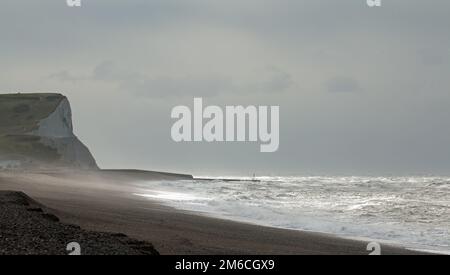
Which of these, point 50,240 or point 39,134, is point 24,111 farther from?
point 50,240

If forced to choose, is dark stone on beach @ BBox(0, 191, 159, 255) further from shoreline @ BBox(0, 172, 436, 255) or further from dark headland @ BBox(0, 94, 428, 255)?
shoreline @ BBox(0, 172, 436, 255)

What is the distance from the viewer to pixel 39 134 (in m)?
98.1

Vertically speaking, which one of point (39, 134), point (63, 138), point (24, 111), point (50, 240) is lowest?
point (50, 240)

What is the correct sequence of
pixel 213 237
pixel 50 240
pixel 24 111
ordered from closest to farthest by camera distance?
pixel 50 240, pixel 213 237, pixel 24 111

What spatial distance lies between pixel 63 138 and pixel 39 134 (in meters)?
4.15

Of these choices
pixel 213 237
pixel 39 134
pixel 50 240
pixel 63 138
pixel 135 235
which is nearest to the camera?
pixel 50 240

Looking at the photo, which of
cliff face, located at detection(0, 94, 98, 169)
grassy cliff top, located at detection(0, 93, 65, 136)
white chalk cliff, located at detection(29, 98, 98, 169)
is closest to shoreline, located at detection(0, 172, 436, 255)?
cliff face, located at detection(0, 94, 98, 169)

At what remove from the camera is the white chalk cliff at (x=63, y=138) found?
9750cm

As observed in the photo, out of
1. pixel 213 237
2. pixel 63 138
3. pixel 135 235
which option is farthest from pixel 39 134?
pixel 135 235

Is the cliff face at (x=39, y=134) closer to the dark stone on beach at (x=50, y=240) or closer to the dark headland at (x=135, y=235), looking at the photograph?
the dark headland at (x=135, y=235)

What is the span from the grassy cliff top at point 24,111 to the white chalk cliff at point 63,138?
1.30 m

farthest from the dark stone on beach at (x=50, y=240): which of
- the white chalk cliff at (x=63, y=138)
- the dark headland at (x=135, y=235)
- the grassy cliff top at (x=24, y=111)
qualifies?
the grassy cliff top at (x=24, y=111)

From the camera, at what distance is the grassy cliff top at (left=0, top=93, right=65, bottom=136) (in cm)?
10131
